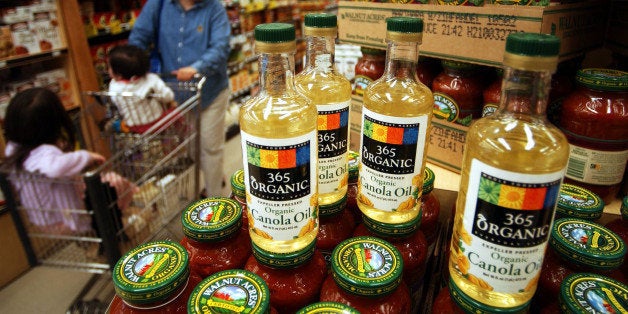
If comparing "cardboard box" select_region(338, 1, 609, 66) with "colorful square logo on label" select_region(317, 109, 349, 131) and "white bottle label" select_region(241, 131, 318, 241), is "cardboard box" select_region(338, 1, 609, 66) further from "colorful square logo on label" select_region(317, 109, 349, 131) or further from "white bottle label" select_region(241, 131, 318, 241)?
"white bottle label" select_region(241, 131, 318, 241)

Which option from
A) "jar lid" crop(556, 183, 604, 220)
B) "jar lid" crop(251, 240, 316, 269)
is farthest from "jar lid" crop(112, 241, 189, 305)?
"jar lid" crop(556, 183, 604, 220)

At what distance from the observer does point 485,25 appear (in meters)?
1.38

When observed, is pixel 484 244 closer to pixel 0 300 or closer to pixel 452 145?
pixel 452 145

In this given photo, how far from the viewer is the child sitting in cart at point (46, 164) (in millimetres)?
2055

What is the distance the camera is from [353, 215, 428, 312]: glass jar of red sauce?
986mm

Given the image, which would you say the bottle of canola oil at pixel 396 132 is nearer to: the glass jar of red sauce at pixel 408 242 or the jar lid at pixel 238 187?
the glass jar of red sauce at pixel 408 242

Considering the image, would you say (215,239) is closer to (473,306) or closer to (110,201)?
(473,306)

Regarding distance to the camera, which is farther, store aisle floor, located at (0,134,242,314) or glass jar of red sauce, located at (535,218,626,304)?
store aisle floor, located at (0,134,242,314)

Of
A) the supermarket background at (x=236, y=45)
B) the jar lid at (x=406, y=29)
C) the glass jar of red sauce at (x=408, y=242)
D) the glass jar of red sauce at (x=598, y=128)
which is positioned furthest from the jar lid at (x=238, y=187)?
the glass jar of red sauce at (x=598, y=128)

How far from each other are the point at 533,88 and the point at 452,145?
91 cm

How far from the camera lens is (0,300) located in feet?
8.13

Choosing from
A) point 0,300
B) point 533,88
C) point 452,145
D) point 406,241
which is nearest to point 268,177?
point 406,241

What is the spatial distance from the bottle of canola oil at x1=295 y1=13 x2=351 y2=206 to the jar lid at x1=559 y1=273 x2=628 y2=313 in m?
0.54

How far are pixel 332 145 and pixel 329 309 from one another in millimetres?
412
